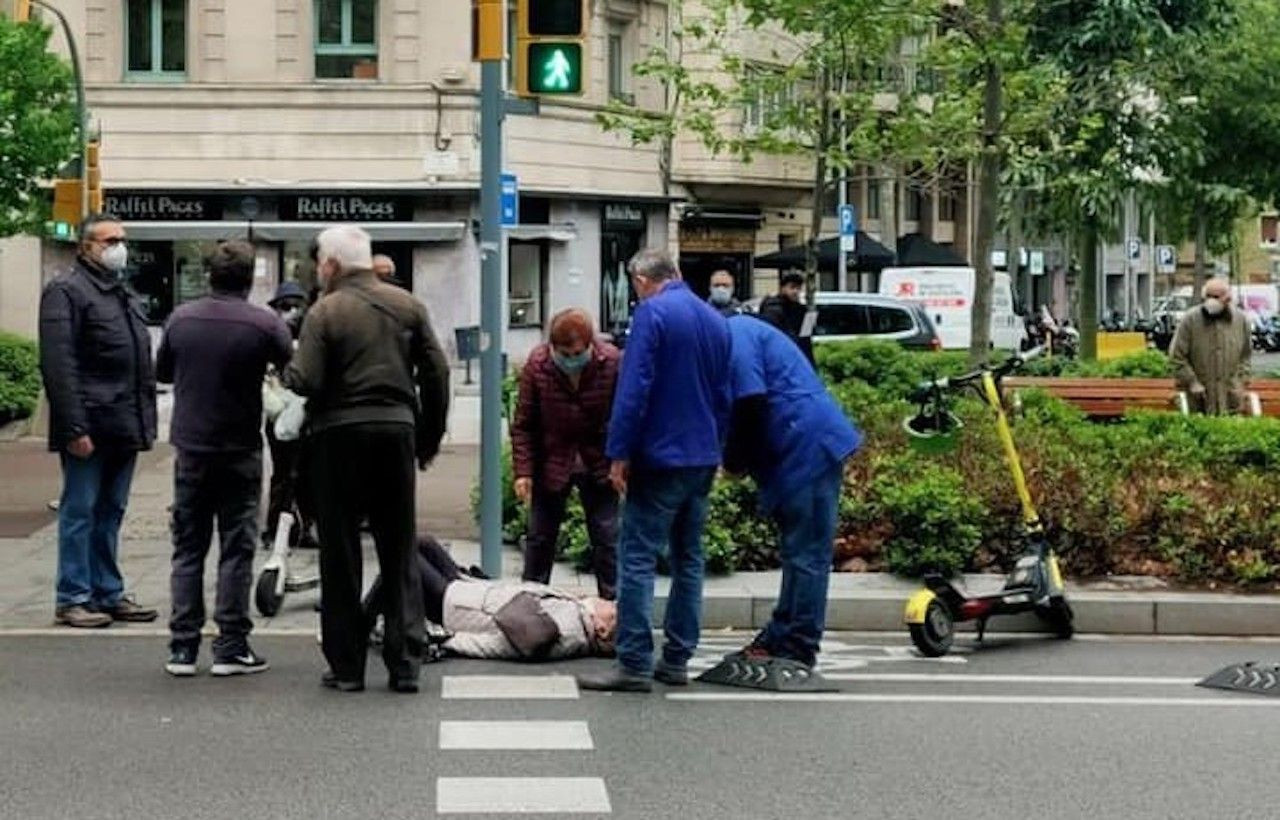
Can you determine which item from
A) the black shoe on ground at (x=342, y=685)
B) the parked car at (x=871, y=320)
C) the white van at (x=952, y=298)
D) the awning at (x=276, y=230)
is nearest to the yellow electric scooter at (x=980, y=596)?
the black shoe on ground at (x=342, y=685)

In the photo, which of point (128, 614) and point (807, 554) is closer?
point (807, 554)

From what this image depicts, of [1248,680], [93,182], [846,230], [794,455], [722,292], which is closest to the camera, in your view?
[794,455]

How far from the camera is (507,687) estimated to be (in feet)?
27.9

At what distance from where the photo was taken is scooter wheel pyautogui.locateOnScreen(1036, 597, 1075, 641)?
1001 cm

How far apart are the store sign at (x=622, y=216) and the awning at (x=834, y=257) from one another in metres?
2.81

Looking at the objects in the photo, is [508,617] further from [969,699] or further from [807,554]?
[969,699]

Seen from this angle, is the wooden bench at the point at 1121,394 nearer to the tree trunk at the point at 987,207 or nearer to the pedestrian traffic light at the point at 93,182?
the tree trunk at the point at 987,207

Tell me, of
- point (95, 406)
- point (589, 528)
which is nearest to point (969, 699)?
point (589, 528)

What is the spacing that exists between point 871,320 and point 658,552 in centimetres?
1945

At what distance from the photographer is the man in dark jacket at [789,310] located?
15.7 m

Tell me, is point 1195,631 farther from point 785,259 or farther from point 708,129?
point 785,259

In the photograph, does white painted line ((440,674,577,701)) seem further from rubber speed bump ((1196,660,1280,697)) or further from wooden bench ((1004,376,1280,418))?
wooden bench ((1004,376,1280,418))

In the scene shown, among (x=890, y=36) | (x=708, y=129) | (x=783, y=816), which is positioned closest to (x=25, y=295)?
(x=708, y=129)

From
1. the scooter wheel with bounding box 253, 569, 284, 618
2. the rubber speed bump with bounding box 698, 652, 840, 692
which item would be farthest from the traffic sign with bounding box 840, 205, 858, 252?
the rubber speed bump with bounding box 698, 652, 840, 692
